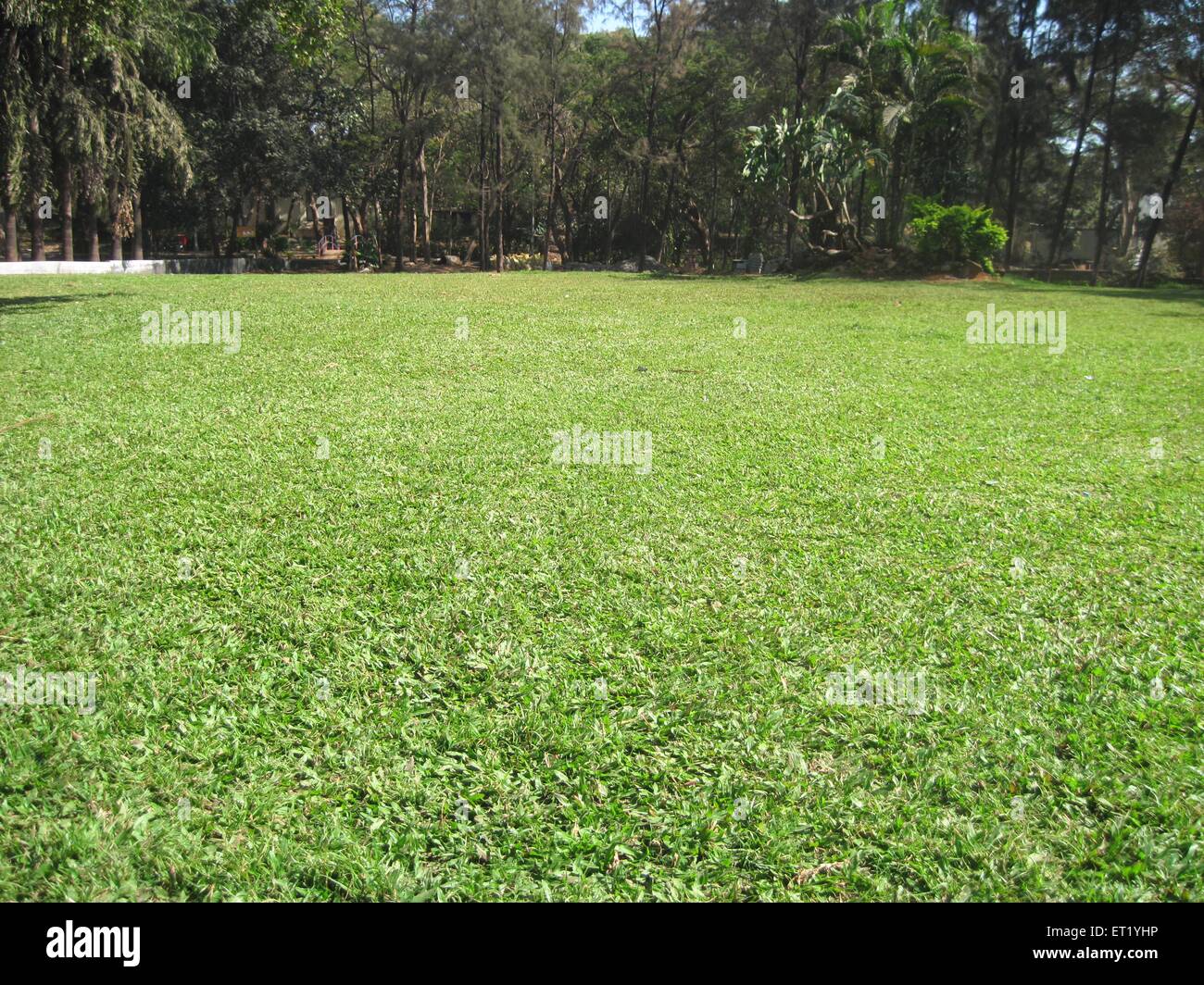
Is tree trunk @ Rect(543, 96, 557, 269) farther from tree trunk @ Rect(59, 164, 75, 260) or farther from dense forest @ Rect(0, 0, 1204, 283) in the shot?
tree trunk @ Rect(59, 164, 75, 260)

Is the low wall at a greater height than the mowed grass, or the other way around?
the low wall

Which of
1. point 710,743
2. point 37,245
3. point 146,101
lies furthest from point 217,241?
point 710,743

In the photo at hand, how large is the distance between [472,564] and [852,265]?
82.2 ft

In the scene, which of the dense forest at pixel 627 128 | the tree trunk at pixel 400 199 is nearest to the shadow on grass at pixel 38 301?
the dense forest at pixel 627 128

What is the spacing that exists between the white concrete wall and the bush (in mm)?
22979

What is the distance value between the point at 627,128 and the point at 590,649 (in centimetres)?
3945

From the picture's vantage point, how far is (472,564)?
4.04 m

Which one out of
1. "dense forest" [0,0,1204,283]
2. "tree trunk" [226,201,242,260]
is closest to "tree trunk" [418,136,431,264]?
"dense forest" [0,0,1204,283]

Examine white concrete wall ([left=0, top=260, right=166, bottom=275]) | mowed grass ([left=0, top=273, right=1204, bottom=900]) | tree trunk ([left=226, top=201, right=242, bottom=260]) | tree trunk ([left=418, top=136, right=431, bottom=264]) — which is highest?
tree trunk ([left=418, top=136, right=431, bottom=264])

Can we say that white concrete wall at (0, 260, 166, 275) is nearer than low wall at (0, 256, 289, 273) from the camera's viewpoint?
Yes

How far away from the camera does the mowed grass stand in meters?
2.25

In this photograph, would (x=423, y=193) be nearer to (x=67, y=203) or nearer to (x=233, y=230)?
(x=233, y=230)

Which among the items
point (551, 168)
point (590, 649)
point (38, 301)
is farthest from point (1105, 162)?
point (590, 649)
